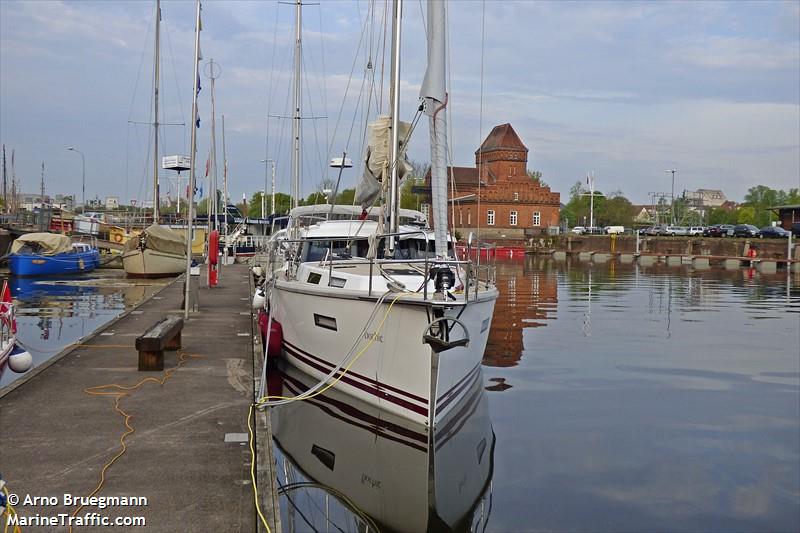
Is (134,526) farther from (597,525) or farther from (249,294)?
(249,294)

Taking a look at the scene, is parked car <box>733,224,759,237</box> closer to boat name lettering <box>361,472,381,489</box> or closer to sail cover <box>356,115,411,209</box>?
sail cover <box>356,115,411,209</box>

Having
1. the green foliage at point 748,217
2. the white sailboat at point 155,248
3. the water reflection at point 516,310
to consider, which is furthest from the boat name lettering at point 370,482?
the green foliage at point 748,217

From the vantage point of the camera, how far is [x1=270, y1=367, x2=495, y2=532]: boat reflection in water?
8469 millimetres

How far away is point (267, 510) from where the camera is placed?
6.82 m

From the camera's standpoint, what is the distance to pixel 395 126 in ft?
43.9

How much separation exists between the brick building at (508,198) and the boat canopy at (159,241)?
55.7 m

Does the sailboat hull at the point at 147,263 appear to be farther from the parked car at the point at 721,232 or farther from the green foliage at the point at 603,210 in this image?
the green foliage at the point at 603,210

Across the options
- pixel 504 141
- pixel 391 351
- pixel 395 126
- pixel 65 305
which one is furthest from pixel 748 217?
pixel 391 351

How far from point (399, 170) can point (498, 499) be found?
704 cm

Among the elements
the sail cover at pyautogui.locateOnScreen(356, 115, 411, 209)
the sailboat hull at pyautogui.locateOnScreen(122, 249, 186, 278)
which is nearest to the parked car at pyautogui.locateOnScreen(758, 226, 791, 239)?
the sailboat hull at pyautogui.locateOnScreen(122, 249, 186, 278)

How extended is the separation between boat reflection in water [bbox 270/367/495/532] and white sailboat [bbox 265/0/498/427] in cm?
37

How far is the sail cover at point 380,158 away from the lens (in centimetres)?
1408

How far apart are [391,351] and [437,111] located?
403 centimetres

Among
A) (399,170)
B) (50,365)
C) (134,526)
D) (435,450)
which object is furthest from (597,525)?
(50,365)
